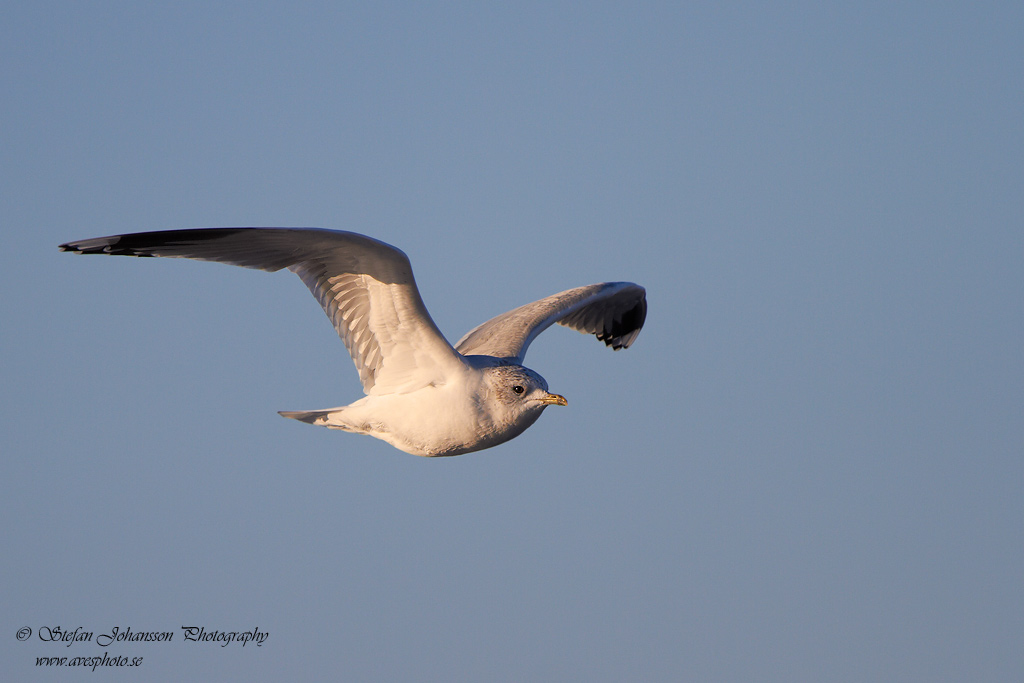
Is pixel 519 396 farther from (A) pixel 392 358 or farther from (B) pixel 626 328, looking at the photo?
(B) pixel 626 328

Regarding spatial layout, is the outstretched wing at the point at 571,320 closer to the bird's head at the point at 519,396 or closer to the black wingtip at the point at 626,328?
the black wingtip at the point at 626,328

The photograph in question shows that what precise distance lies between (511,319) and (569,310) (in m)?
0.85

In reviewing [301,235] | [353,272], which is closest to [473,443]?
[353,272]

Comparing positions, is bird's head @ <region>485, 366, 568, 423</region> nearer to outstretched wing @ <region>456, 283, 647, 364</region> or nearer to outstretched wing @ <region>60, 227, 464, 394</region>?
outstretched wing @ <region>60, 227, 464, 394</region>

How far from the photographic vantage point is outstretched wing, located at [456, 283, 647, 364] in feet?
33.7

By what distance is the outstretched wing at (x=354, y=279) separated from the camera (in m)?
7.35

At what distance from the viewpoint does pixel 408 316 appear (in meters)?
8.36

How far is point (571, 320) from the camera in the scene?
12945 millimetres

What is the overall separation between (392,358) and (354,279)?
0.84 m

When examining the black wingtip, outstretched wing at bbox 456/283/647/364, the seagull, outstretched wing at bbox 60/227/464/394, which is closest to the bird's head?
the seagull

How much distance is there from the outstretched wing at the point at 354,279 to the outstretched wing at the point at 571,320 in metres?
1.49

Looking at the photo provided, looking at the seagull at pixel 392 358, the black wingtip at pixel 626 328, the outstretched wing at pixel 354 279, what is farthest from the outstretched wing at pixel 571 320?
the outstretched wing at pixel 354 279

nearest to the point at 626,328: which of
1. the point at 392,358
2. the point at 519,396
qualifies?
the point at 519,396

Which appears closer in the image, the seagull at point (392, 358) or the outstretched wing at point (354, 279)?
the outstretched wing at point (354, 279)
